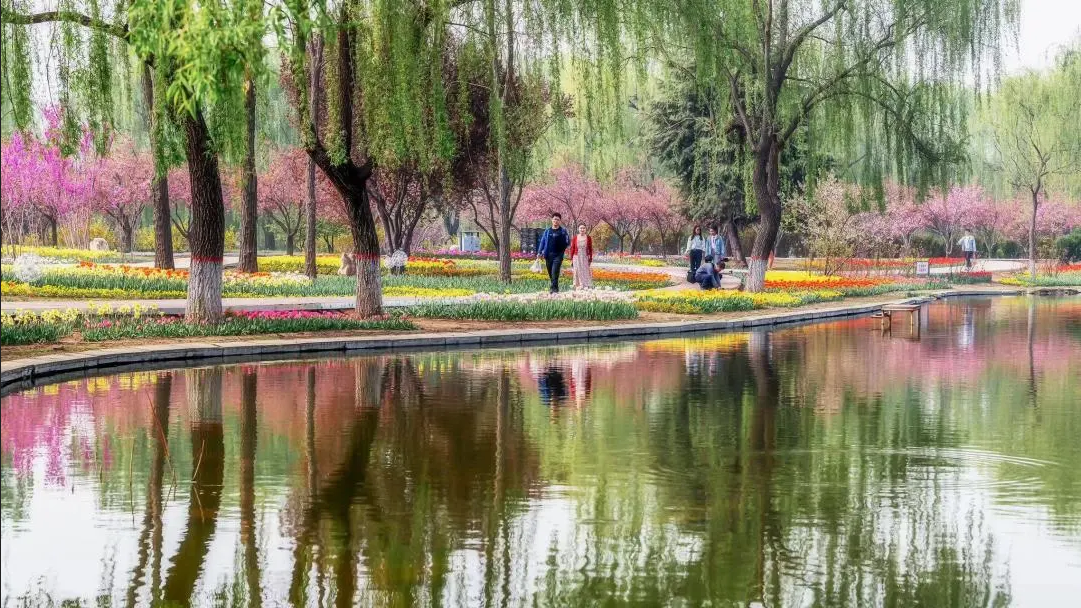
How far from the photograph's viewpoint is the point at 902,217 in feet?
220

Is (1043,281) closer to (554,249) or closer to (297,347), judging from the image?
(554,249)

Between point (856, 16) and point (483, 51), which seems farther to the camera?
point (856, 16)

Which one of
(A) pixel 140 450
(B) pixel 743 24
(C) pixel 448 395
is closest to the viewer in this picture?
(A) pixel 140 450

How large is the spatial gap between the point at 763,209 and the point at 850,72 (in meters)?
4.49

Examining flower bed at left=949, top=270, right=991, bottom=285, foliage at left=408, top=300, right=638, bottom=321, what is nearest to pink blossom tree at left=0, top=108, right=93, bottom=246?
foliage at left=408, top=300, right=638, bottom=321

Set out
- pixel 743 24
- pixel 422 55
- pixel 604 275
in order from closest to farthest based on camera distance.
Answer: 1. pixel 422 55
2. pixel 743 24
3. pixel 604 275

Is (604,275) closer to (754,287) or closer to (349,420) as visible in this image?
(754,287)

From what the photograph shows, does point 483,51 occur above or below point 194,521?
above

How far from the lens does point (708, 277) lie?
35344 millimetres

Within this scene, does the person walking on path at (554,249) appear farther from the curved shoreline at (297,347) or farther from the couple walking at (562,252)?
the curved shoreline at (297,347)

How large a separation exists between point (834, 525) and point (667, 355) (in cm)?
1260

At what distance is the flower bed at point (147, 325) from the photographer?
1897cm

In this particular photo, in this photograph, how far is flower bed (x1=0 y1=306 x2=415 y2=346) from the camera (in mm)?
18969

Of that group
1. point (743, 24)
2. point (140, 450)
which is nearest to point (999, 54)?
point (743, 24)
